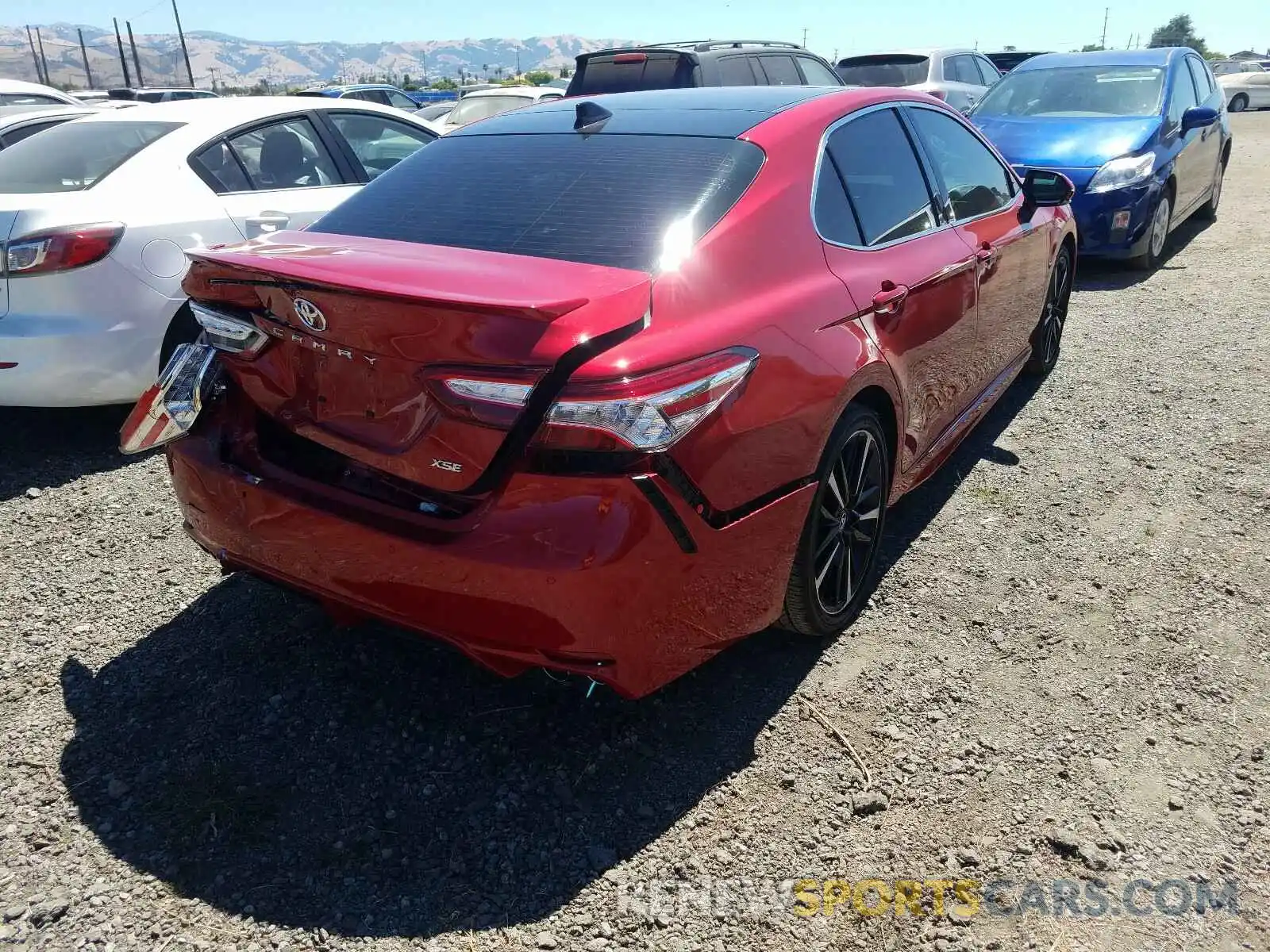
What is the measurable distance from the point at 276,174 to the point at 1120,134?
21.2 feet

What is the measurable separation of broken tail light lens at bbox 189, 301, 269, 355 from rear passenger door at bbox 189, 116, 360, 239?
2.45 m

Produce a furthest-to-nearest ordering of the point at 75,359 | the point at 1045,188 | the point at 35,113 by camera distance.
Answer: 1. the point at 35,113
2. the point at 1045,188
3. the point at 75,359

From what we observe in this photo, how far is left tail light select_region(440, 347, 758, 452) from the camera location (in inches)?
82.5

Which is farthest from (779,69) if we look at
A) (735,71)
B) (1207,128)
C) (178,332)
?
(178,332)

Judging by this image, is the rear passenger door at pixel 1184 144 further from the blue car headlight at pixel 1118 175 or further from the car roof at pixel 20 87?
the car roof at pixel 20 87

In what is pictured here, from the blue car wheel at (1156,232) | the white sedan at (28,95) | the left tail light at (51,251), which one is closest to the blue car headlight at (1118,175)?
the blue car wheel at (1156,232)

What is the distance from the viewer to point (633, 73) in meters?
9.41

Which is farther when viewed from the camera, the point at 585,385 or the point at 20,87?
the point at 20,87

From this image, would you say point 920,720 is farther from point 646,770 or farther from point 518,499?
point 518,499

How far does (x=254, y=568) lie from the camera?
268 cm

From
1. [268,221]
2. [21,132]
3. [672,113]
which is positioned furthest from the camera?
[21,132]

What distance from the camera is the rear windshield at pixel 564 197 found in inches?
101

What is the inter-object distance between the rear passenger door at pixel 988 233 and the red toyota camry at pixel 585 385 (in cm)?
49

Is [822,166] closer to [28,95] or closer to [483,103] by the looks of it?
[28,95]
